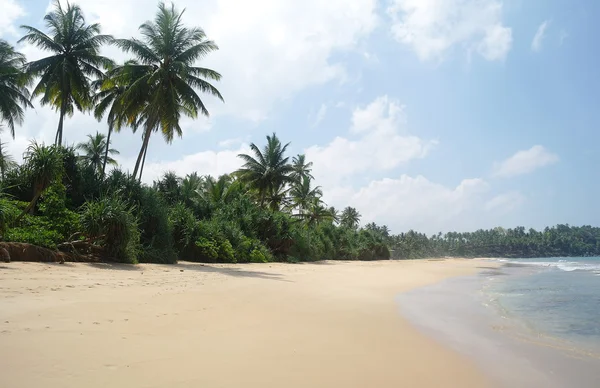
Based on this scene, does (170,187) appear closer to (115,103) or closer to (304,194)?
(115,103)

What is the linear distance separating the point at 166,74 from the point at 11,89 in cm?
1478

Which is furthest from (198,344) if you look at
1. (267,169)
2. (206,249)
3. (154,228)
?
(267,169)

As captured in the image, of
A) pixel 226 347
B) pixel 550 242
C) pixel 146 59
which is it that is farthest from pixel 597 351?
pixel 550 242

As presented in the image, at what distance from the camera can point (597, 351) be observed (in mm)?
5133

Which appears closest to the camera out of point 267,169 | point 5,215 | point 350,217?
point 5,215

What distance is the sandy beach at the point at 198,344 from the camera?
305 cm

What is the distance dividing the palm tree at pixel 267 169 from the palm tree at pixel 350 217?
Result: 3513 cm

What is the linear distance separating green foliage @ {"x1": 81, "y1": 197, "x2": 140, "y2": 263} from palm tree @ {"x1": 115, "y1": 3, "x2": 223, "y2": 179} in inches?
312

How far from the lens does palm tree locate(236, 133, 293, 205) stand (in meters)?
33.4

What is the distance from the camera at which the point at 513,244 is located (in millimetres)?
120312

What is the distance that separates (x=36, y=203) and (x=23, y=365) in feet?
42.3

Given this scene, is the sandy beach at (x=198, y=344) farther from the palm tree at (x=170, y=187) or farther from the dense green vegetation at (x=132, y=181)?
the palm tree at (x=170, y=187)

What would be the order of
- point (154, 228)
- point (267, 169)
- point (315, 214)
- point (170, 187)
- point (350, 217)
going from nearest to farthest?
1. point (154, 228)
2. point (170, 187)
3. point (267, 169)
4. point (315, 214)
5. point (350, 217)

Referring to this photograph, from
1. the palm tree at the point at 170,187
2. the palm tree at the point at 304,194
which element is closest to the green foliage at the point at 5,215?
the palm tree at the point at 170,187
